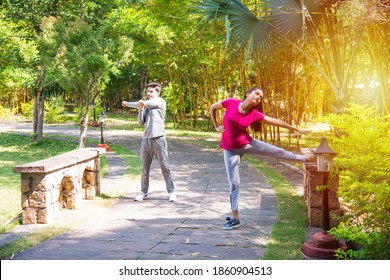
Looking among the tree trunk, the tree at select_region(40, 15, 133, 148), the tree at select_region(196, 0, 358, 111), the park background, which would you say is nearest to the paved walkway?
the park background

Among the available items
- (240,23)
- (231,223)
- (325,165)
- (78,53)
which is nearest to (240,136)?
(231,223)

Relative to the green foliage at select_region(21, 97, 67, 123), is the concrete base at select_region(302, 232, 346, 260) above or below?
below

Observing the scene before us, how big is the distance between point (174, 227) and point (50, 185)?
62.6 inches

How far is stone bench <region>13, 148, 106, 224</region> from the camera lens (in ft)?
19.0

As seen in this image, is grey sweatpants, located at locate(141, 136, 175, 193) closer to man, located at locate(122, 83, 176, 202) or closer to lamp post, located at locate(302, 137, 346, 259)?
man, located at locate(122, 83, 176, 202)

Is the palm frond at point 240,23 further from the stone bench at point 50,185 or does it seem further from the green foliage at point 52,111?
the green foliage at point 52,111

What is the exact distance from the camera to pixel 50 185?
5.98 metres

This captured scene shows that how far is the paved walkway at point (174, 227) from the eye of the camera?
466 centimetres

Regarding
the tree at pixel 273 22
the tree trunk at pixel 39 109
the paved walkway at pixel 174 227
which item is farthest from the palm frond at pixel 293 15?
the tree trunk at pixel 39 109

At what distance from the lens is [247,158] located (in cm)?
1247

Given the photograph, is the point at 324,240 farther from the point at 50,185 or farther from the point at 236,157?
the point at 50,185

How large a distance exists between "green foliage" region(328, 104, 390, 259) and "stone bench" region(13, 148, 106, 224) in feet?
10.8
